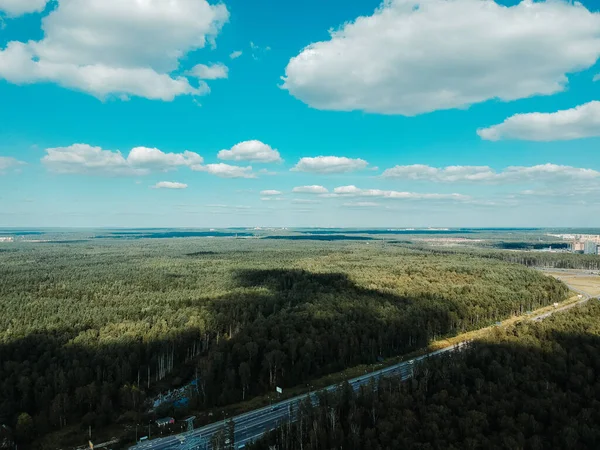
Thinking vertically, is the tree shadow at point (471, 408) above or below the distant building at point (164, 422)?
above

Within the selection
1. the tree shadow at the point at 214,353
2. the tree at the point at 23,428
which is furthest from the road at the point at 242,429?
the tree at the point at 23,428

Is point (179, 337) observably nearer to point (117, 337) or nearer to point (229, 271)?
→ point (117, 337)

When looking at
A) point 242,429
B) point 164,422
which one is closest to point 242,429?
point 242,429

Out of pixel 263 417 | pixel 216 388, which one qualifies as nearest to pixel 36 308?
pixel 216 388

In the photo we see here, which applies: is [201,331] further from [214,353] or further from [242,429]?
[242,429]

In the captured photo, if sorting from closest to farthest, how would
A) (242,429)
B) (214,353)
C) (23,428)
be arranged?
(23,428) < (242,429) < (214,353)

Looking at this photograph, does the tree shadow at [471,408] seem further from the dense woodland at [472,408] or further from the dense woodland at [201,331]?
the dense woodland at [201,331]

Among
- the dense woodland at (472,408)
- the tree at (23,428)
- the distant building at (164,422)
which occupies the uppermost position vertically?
the dense woodland at (472,408)
